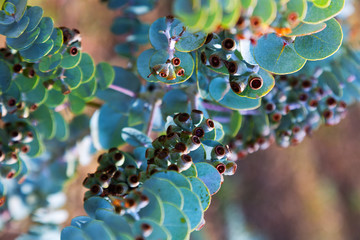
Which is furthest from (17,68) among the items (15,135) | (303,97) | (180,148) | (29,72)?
(303,97)

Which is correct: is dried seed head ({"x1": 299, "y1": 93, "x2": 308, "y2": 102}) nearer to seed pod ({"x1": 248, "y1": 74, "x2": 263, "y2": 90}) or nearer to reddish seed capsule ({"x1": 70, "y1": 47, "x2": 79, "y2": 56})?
seed pod ({"x1": 248, "y1": 74, "x2": 263, "y2": 90})

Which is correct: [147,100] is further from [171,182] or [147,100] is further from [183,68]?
[171,182]

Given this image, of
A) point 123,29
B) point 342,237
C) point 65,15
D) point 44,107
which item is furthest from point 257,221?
point 44,107

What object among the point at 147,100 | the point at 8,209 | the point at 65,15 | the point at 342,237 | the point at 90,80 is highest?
the point at 90,80

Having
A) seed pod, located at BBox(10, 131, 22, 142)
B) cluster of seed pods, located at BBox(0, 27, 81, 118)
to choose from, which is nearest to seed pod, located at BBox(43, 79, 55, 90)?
cluster of seed pods, located at BBox(0, 27, 81, 118)

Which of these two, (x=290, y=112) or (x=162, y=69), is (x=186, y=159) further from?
(x=290, y=112)

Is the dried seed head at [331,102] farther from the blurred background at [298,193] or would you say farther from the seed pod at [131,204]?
the blurred background at [298,193]
